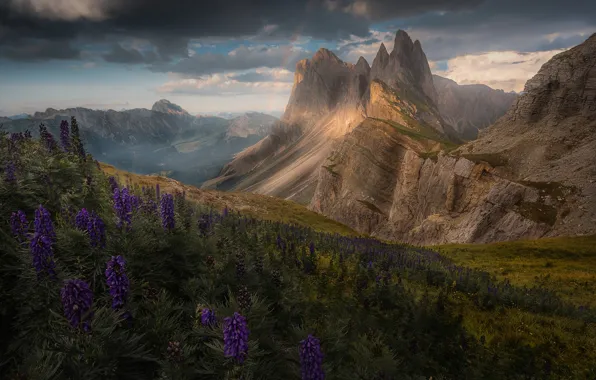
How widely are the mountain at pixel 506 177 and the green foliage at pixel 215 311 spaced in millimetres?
42366

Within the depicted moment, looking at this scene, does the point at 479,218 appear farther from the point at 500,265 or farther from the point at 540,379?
the point at 540,379

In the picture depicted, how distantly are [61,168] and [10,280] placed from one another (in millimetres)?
6841

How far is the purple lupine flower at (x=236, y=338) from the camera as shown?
4688mm

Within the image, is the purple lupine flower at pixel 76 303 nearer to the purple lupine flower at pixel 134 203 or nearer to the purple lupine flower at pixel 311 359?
the purple lupine flower at pixel 311 359

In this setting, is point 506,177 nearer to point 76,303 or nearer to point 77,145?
point 77,145

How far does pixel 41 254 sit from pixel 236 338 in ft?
13.5

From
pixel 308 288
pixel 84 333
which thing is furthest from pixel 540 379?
pixel 84 333

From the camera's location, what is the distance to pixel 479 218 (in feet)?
184

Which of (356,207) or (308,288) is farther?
(356,207)

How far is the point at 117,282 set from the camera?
18.4 ft

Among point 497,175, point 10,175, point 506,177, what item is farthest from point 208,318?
point 497,175

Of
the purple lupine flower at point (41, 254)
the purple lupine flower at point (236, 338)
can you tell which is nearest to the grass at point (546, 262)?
the purple lupine flower at point (236, 338)

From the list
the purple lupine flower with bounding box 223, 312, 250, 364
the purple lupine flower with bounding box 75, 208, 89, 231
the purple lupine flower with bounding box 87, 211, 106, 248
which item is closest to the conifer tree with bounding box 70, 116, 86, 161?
the purple lupine flower with bounding box 75, 208, 89, 231

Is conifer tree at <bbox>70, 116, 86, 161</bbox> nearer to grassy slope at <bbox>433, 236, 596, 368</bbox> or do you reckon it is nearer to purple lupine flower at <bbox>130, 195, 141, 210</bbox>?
purple lupine flower at <bbox>130, 195, 141, 210</bbox>
